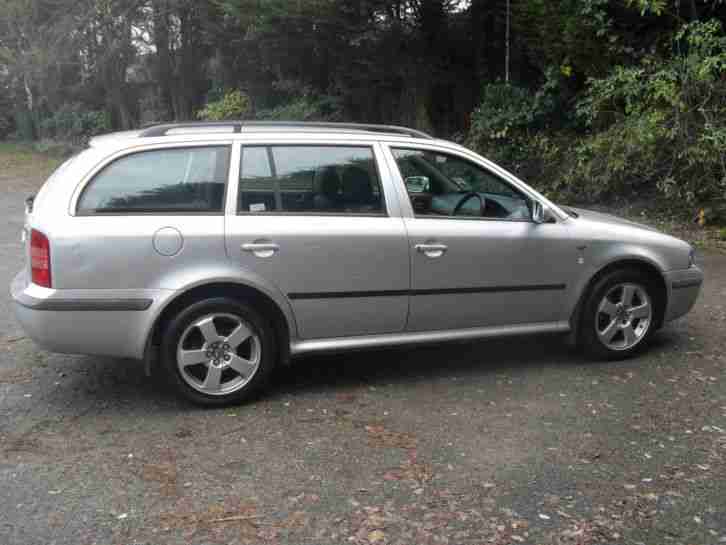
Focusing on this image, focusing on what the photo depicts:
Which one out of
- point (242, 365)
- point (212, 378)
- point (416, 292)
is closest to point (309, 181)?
point (416, 292)

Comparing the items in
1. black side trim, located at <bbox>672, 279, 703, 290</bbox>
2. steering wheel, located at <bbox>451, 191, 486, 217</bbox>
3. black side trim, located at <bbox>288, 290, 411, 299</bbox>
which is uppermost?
steering wheel, located at <bbox>451, 191, 486, 217</bbox>

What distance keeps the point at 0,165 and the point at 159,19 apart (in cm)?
679

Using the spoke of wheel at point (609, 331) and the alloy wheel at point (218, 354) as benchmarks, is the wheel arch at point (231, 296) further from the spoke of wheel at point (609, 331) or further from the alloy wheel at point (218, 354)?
the spoke of wheel at point (609, 331)

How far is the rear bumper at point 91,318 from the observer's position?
463 cm

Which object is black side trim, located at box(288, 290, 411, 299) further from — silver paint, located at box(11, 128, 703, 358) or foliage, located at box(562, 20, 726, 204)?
foliage, located at box(562, 20, 726, 204)

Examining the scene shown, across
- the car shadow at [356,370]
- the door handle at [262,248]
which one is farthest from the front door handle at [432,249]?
the door handle at [262,248]

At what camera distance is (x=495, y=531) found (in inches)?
138

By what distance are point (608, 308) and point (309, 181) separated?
7.63ft

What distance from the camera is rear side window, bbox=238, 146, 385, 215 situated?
197 inches

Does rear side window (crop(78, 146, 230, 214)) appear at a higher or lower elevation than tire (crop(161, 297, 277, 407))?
higher

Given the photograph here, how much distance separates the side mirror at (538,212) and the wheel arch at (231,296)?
1807 millimetres

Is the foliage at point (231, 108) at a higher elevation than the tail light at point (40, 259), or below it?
higher

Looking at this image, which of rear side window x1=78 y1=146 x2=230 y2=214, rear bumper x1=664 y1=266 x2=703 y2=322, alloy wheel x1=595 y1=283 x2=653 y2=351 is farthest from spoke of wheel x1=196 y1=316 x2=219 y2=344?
rear bumper x1=664 y1=266 x2=703 y2=322

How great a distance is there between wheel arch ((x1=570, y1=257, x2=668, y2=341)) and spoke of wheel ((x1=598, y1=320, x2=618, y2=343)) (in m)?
0.20
